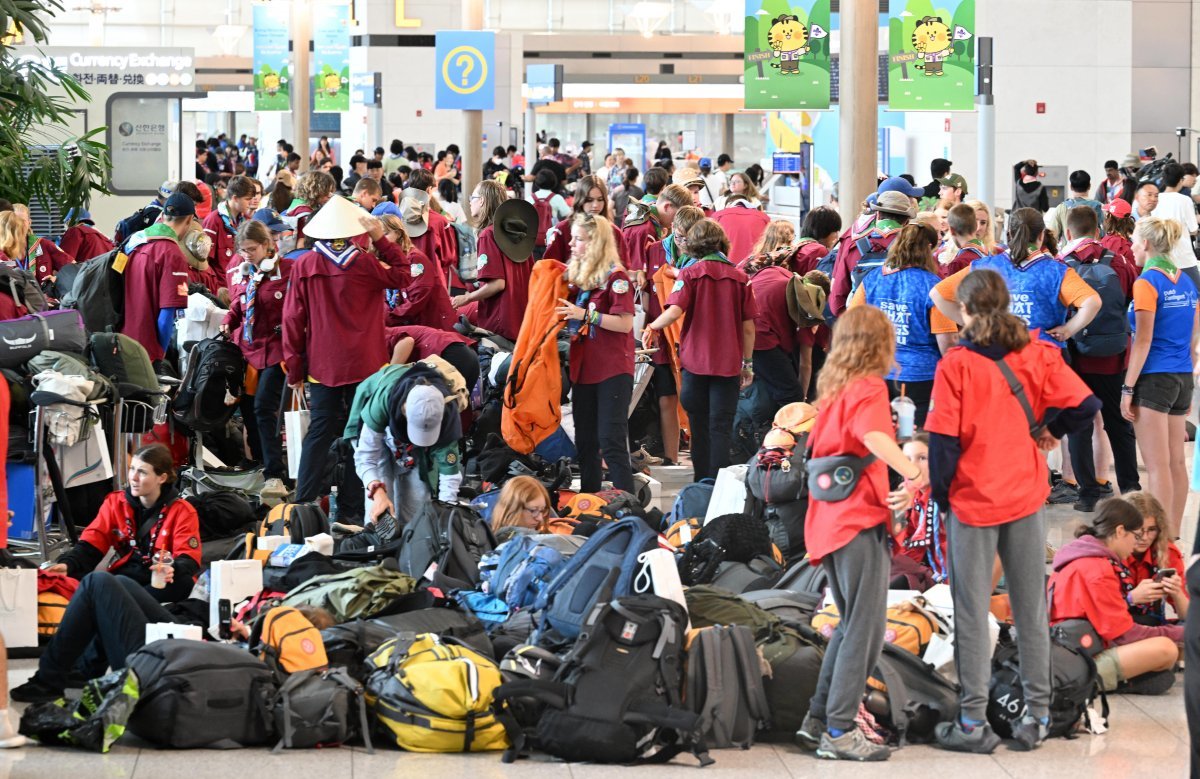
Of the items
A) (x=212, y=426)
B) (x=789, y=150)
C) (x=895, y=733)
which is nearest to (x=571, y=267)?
(x=212, y=426)

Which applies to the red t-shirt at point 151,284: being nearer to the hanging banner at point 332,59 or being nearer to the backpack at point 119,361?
the backpack at point 119,361

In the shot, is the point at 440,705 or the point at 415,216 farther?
the point at 415,216

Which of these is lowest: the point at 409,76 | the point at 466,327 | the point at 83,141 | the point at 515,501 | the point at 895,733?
the point at 895,733

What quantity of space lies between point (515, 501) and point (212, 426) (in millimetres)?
2849

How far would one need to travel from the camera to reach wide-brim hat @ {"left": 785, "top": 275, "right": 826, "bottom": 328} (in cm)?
973

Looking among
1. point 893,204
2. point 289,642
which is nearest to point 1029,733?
point 289,642

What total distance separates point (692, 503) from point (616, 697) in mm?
2859

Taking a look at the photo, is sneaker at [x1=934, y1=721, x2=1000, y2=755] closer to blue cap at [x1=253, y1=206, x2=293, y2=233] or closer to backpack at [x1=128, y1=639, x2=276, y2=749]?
backpack at [x1=128, y1=639, x2=276, y2=749]

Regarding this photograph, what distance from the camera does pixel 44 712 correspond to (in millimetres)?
5438

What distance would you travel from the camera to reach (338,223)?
8.65 meters

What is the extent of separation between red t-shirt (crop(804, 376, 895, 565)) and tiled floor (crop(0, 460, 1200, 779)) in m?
0.71

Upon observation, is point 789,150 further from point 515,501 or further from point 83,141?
point 515,501

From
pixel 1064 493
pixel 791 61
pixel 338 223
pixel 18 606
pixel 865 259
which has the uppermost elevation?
pixel 791 61

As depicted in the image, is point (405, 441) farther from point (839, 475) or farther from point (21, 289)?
point (839, 475)
